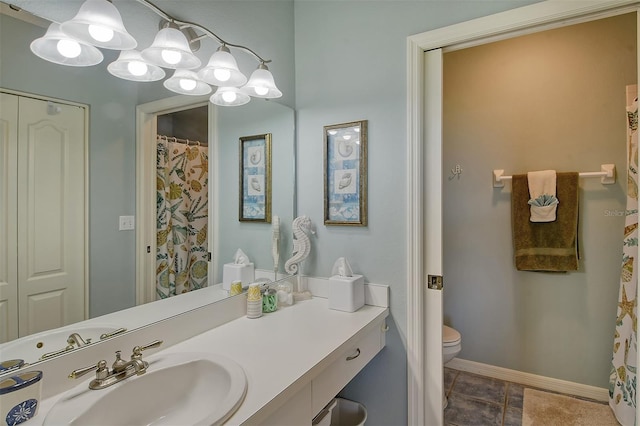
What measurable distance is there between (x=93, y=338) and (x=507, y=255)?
2517mm

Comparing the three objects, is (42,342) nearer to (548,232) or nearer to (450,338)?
(450,338)

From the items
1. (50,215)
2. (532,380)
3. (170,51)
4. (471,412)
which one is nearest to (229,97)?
(170,51)

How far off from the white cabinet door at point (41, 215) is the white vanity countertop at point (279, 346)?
0.77 feet

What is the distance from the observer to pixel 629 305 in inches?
76.0

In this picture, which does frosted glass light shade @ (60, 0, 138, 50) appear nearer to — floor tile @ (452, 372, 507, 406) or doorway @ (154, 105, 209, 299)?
doorway @ (154, 105, 209, 299)

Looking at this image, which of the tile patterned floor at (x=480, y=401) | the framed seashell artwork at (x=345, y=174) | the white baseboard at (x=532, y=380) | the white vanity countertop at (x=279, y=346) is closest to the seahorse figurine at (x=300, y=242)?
the framed seashell artwork at (x=345, y=174)

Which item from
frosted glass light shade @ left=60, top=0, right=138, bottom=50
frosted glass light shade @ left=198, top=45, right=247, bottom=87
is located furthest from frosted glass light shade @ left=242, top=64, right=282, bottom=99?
frosted glass light shade @ left=60, top=0, right=138, bottom=50

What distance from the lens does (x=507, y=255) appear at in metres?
2.45

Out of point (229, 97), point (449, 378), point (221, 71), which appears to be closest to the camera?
point (221, 71)

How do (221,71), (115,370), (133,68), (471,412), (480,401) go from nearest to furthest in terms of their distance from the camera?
(115,370)
(133,68)
(221,71)
(471,412)
(480,401)

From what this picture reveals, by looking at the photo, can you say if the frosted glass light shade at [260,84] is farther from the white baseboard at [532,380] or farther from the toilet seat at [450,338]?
the white baseboard at [532,380]

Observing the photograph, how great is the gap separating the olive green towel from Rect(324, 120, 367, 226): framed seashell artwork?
1.38 m

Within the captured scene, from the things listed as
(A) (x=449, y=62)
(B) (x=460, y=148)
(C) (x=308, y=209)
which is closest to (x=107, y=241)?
(C) (x=308, y=209)

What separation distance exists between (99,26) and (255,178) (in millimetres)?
878
